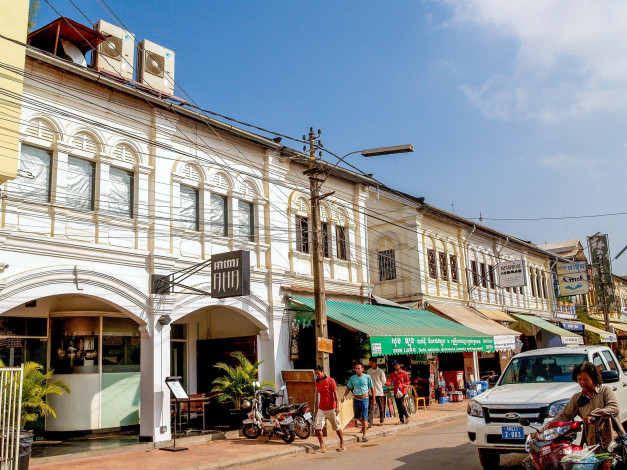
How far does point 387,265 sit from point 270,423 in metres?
13.7

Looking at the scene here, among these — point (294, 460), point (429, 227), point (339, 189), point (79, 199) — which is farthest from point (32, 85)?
point (429, 227)

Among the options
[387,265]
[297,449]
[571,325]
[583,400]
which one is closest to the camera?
[583,400]

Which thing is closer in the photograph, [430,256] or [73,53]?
[73,53]

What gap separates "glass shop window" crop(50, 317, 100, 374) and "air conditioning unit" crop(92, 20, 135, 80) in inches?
247

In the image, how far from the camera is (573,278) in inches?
1400

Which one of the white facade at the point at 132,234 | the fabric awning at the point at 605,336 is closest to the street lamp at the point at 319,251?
the white facade at the point at 132,234

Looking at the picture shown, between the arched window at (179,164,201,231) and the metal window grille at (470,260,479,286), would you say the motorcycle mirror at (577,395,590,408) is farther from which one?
the metal window grille at (470,260,479,286)

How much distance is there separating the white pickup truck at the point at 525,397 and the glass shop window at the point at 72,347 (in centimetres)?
968

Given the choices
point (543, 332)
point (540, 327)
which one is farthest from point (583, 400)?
point (543, 332)

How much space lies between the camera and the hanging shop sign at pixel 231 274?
1304 cm

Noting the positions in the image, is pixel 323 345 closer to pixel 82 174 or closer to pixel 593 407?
pixel 82 174

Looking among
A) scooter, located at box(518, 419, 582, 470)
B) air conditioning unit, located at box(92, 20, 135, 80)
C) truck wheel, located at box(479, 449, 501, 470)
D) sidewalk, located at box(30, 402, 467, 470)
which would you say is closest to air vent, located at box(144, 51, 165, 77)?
air conditioning unit, located at box(92, 20, 135, 80)

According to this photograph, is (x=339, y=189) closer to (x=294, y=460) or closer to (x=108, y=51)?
(x=108, y=51)

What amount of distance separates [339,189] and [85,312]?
30.3ft
